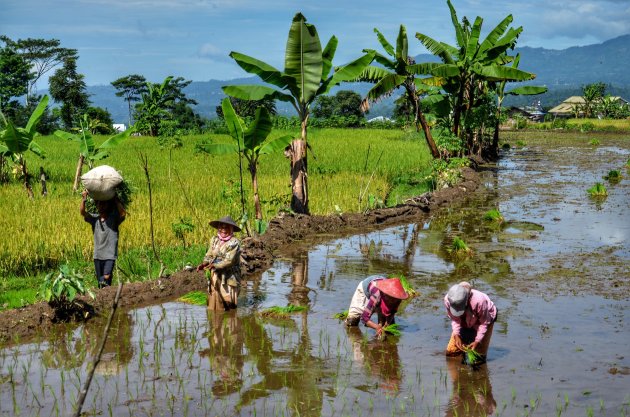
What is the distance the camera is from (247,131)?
1104 centimetres

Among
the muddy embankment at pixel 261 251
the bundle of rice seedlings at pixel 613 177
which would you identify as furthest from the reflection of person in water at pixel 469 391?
the bundle of rice seedlings at pixel 613 177

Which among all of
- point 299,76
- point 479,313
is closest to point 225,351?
point 479,313

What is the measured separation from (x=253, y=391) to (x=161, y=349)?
1349 millimetres

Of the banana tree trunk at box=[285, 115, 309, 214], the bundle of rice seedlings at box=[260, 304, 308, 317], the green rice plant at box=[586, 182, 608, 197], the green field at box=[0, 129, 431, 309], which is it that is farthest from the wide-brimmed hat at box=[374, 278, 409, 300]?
the green rice plant at box=[586, 182, 608, 197]

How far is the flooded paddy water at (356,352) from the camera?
554 cm

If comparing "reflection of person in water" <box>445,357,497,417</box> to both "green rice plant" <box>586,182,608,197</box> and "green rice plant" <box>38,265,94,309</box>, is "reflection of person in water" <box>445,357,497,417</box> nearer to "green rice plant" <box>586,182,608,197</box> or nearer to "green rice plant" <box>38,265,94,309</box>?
"green rice plant" <box>38,265,94,309</box>

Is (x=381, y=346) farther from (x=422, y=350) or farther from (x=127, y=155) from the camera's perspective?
(x=127, y=155)

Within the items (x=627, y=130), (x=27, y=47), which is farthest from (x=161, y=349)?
(x=27, y=47)

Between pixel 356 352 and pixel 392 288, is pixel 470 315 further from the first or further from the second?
pixel 356 352

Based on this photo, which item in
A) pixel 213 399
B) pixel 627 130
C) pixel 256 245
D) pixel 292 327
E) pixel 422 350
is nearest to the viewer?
pixel 213 399

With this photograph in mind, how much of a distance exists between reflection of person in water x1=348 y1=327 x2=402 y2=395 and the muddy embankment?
2.48 metres

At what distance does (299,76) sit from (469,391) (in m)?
7.63

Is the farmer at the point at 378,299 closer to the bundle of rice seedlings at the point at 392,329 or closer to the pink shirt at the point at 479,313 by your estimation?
the bundle of rice seedlings at the point at 392,329

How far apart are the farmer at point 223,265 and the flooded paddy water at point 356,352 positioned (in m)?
0.23
